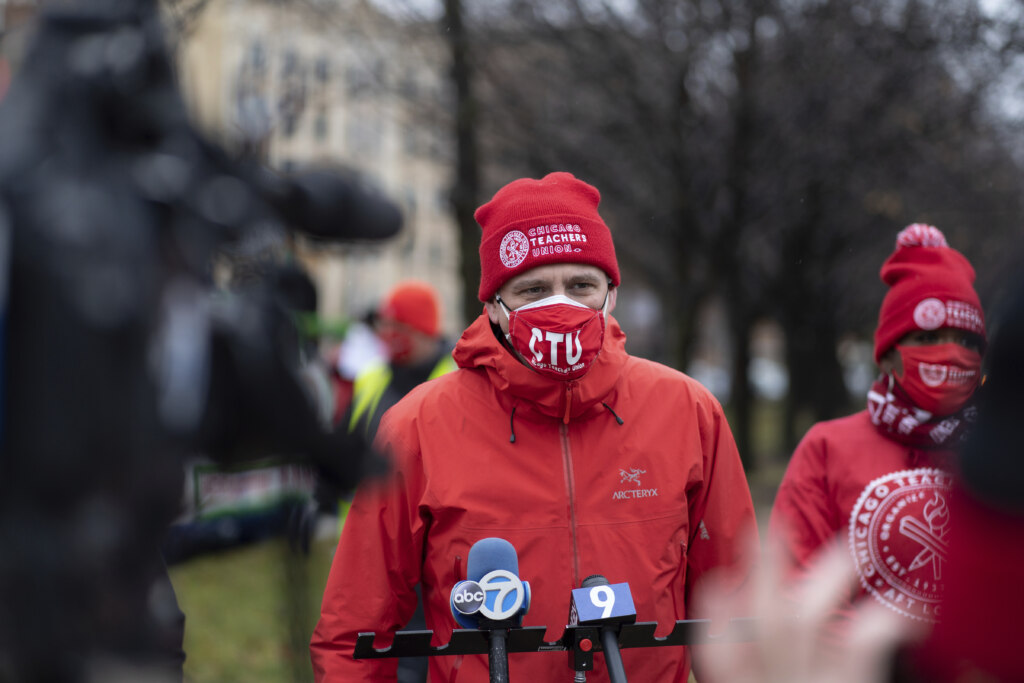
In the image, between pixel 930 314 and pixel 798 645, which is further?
pixel 930 314

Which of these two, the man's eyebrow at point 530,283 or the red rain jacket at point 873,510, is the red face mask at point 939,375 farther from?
the man's eyebrow at point 530,283

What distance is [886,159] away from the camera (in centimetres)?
1212

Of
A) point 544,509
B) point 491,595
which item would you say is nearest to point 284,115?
point 491,595

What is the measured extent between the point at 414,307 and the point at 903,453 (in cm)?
371

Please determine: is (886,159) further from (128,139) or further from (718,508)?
(128,139)

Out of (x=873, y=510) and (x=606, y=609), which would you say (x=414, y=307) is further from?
(x=606, y=609)

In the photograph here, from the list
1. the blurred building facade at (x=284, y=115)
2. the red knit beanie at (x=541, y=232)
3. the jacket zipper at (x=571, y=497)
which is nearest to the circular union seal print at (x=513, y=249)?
Result: the red knit beanie at (x=541, y=232)

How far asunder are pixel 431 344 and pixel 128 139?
5454 mm

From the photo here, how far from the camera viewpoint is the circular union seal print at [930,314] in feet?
11.0

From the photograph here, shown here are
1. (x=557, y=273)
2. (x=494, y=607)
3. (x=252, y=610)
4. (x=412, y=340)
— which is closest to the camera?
(x=494, y=607)

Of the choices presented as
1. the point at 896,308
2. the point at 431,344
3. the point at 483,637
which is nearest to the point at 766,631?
the point at 483,637

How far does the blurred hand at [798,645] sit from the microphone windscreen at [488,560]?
98cm

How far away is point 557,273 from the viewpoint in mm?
2686

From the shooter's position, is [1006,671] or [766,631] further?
[1006,671]
